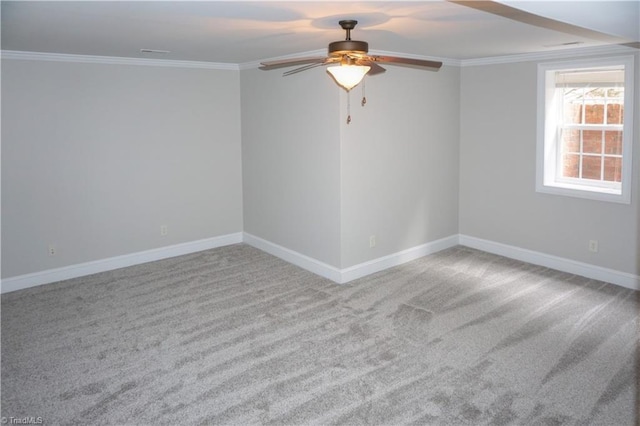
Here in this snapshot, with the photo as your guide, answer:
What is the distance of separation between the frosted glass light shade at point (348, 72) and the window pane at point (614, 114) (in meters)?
3.03

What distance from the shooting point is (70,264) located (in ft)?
17.9

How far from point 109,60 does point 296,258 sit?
2898 mm

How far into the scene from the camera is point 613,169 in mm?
5145

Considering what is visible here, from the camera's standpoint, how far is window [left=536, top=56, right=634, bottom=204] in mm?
4914

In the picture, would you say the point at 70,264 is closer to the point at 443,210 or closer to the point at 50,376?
the point at 50,376

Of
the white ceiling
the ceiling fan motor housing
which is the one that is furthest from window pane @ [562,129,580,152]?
the ceiling fan motor housing

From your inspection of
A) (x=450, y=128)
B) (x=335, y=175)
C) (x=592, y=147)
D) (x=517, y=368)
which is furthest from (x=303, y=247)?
(x=592, y=147)

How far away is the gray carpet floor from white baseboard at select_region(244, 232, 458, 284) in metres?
0.15

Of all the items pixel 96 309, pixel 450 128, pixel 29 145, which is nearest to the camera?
pixel 96 309

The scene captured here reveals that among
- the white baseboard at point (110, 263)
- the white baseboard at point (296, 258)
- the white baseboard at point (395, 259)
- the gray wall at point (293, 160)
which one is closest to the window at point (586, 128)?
the white baseboard at point (395, 259)

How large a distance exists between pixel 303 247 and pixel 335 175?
40.1 inches

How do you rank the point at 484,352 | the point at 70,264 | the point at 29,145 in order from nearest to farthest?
the point at 484,352 → the point at 29,145 → the point at 70,264

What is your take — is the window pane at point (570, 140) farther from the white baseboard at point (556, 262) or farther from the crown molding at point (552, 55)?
the white baseboard at point (556, 262)

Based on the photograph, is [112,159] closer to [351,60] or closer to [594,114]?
[351,60]
